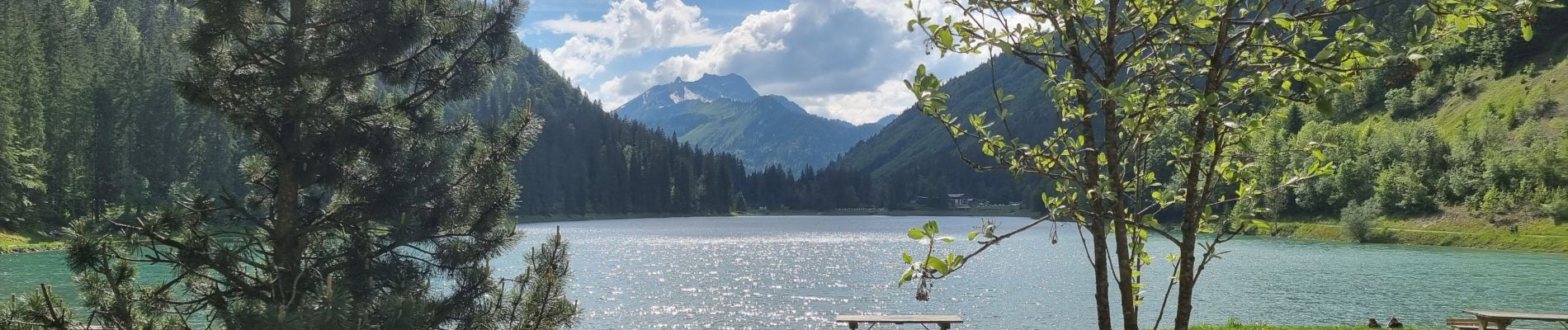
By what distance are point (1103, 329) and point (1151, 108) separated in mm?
1493

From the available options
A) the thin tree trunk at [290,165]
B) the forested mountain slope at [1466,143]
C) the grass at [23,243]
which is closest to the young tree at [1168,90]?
the thin tree trunk at [290,165]

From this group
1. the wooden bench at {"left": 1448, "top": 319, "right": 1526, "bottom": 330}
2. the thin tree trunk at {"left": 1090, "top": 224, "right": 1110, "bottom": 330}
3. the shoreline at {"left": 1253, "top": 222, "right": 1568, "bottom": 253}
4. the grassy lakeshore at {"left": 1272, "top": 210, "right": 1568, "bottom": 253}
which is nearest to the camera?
the thin tree trunk at {"left": 1090, "top": 224, "right": 1110, "bottom": 330}

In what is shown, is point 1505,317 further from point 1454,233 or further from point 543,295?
point 1454,233

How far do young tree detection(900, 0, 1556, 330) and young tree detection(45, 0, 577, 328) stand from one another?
7.43 m

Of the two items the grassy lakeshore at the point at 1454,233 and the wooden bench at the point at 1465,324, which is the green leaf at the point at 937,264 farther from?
the grassy lakeshore at the point at 1454,233

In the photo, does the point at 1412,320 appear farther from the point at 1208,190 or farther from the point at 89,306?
the point at 89,306

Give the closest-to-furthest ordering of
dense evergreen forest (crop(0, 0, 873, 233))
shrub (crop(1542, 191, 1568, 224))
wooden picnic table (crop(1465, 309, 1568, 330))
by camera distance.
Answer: wooden picnic table (crop(1465, 309, 1568, 330)), dense evergreen forest (crop(0, 0, 873, 233)), shrub (crop(1542, 191, 1568, 224))

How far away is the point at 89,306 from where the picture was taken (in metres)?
9.52

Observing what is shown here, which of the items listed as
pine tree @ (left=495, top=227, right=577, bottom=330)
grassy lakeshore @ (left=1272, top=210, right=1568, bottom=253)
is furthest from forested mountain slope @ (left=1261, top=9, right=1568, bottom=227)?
pine tree @ (left=495, top=227, right=577, bottom=330)

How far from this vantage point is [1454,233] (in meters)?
82.8

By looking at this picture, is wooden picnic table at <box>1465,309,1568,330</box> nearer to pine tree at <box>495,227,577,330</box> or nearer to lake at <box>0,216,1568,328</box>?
lake at <box>0,216,1568,328</box>

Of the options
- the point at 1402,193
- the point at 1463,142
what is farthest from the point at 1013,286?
the point at 1463,142

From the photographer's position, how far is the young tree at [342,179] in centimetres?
1034

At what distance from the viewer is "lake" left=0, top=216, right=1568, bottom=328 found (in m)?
35.5
